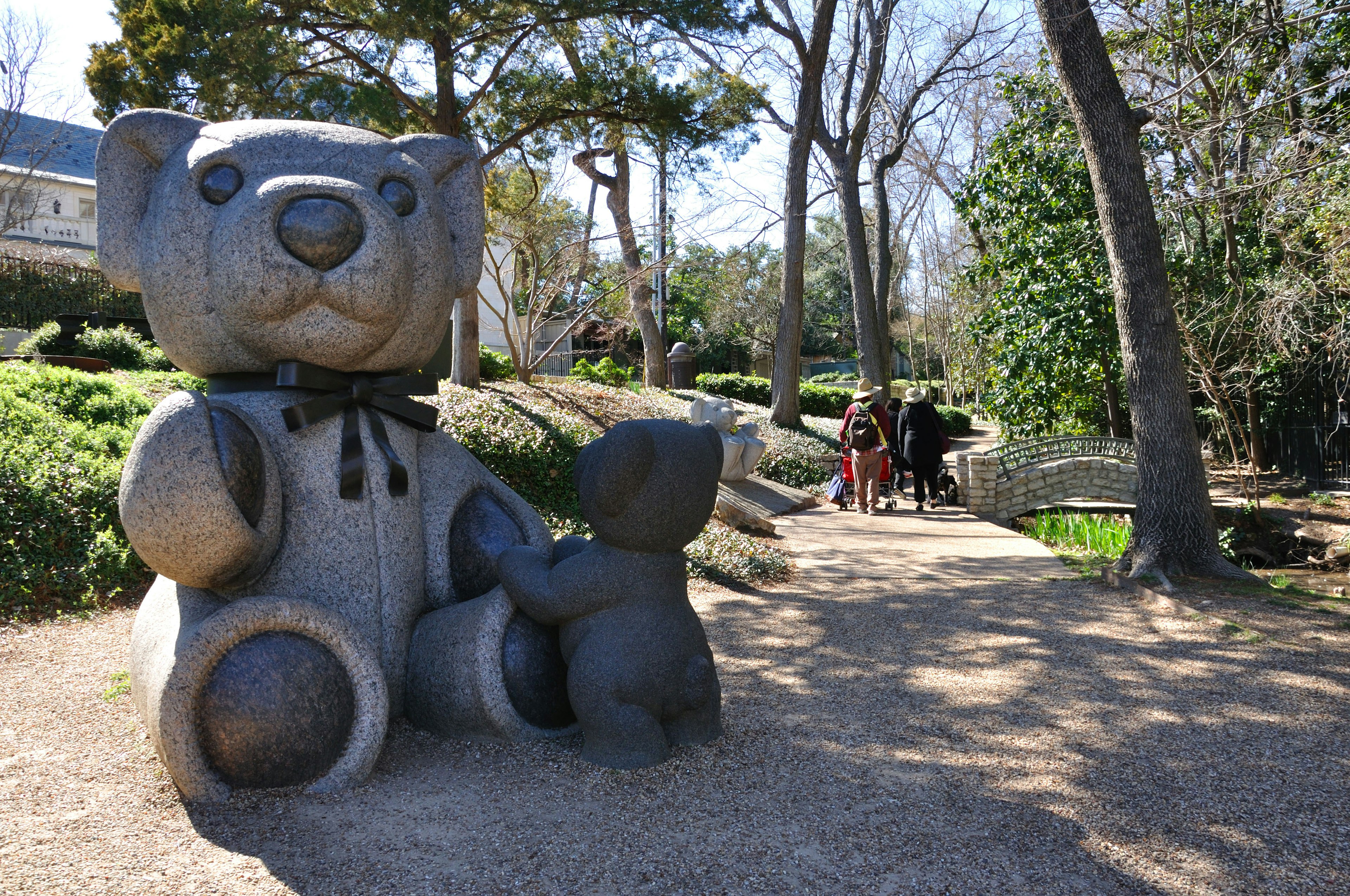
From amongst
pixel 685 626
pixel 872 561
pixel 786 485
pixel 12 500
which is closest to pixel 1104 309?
pixel 786 485

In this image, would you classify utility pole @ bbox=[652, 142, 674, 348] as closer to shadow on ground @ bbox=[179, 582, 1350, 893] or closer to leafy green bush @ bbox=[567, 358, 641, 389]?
leafy green bush @ bbox=[567, 358, 641, 389]

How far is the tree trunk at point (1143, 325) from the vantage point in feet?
21.6

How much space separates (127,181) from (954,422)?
2381 centimetres

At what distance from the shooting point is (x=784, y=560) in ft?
25.0

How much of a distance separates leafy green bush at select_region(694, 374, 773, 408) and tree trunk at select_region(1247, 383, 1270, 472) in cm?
1111

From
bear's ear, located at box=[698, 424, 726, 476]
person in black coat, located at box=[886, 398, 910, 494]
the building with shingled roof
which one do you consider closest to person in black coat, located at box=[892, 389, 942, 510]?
person in black coat, located at box=[886, 398, 910, 494]

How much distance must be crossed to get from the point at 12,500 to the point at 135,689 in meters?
3.81

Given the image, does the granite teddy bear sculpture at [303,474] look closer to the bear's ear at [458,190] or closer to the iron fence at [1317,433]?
the bear's ear at [458,190]

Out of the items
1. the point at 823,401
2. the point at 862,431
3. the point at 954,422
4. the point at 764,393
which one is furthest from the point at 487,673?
the point at 954,422

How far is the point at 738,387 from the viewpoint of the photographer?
23.0 meters

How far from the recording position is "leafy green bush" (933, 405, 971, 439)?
2467 cm

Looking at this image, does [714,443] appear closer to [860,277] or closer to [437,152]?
[437,152]

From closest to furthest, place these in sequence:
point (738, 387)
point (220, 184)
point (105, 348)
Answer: point (220, 184), point (105, 348), point (738, 387)

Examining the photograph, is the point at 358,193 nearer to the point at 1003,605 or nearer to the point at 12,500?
the point at 12,500
